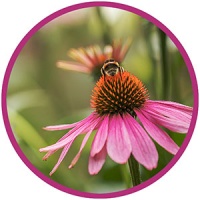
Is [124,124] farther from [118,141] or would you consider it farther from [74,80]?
[74,80]

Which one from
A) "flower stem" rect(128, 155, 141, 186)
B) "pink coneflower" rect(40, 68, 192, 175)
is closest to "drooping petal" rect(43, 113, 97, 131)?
"pink coneflower" rect(40, 68, 192, 175)

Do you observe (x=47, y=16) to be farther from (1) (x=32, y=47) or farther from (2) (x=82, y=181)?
(2) (x=82, y=181)

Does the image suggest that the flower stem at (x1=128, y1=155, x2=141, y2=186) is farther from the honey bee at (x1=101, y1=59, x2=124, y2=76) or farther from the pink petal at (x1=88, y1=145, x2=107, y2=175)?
the honey bee at (x1=101, y1=59, x2=124, y2=76)

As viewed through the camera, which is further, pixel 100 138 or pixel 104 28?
pixel 104 28

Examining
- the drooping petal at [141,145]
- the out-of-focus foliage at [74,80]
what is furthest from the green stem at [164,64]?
the drooping petal at [141,145]

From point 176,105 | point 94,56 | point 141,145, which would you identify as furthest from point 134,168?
point 94,56

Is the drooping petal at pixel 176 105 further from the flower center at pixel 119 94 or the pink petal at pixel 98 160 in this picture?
the pink petal at pixel 98 160

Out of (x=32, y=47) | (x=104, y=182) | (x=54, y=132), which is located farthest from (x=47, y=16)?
(x=104, y=182)
